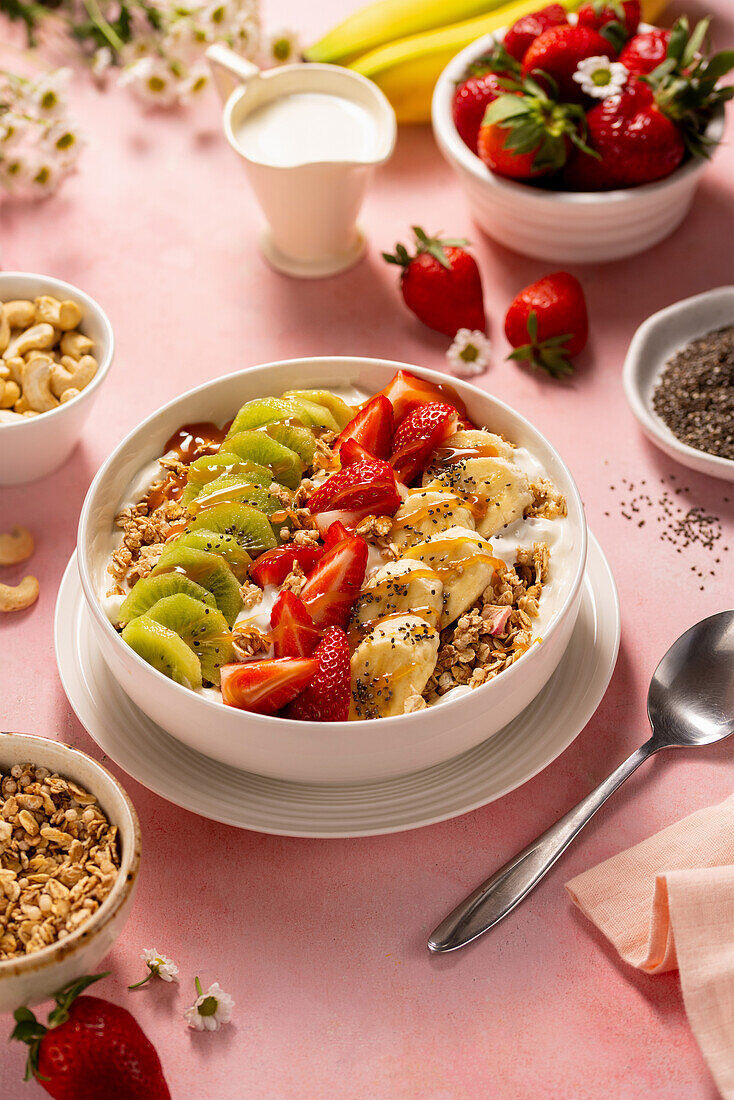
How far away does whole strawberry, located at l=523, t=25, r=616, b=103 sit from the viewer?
213 centimetres

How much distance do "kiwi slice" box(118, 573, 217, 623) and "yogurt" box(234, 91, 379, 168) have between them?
1.07 meters

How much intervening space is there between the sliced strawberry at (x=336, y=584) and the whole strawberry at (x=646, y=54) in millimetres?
1360

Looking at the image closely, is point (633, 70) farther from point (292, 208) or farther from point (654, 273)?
point (292, 208)

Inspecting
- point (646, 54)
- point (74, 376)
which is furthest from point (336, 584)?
point (646, 54)

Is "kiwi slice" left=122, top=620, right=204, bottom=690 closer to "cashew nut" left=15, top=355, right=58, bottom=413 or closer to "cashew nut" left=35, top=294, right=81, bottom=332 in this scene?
"cashew nut" left=15, top=355, right=58, bottom=413

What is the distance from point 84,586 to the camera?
1414 mm

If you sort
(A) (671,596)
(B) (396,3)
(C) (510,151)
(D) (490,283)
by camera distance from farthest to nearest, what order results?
1. (B) (396,3)
2. (D) (490,283)
3. (C) (510,151)
4. (A) (671,596)

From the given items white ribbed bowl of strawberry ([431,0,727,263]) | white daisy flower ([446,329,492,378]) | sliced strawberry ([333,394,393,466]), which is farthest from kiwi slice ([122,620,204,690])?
white ribbed bowl of strawberry ([431,0,727,263])

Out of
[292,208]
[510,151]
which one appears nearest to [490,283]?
[510,151]

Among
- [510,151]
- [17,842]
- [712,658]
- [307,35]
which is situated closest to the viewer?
[17,842]

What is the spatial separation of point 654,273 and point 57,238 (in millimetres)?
1364

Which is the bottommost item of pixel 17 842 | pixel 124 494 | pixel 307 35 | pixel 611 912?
pixel 611 912

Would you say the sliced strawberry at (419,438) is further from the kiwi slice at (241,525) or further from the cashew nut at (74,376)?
the cashew nut at (74,376)

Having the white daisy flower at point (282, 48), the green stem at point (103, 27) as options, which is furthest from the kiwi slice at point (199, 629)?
the green stem at point (103, 27)
